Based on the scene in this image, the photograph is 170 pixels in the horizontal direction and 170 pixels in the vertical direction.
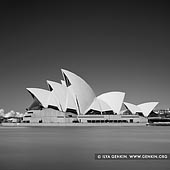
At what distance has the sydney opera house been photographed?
48.4 m

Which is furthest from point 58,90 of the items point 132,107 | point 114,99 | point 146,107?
point 146,107

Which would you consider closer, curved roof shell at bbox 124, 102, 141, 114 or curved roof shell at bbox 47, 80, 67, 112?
curved roof shell at bbox 47, 80, 67, 112

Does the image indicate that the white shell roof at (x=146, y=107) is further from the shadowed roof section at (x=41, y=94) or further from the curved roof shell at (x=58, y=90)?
the shadowed roof section at (x=41, y=94)

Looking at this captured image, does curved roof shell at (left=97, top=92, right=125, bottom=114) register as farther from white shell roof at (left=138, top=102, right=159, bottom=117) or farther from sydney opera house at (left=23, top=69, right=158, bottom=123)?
white shell roof at (left=138, top=102, right=159, bottom=117)

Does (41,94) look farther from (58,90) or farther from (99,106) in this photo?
(99,106)

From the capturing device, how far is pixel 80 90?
48219mm

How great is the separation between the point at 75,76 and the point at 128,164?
39174 millimetres

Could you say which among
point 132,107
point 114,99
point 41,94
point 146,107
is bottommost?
point 146,107

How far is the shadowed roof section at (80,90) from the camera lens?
46906 mm

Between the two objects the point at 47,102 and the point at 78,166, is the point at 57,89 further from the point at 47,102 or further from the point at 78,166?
the point at 78,166

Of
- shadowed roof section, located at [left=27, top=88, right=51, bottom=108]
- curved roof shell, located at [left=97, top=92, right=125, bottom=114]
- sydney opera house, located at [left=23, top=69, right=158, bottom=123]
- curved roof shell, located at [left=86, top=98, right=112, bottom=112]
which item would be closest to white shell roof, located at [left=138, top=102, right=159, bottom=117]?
sydney opera house, located at [left=23, top=69, right=158, bottom=123]

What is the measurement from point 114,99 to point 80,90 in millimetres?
8718

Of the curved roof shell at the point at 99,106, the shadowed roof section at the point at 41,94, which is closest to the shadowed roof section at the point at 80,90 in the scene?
the curved roof shell at the point at 99,106

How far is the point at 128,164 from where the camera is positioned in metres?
8.50
